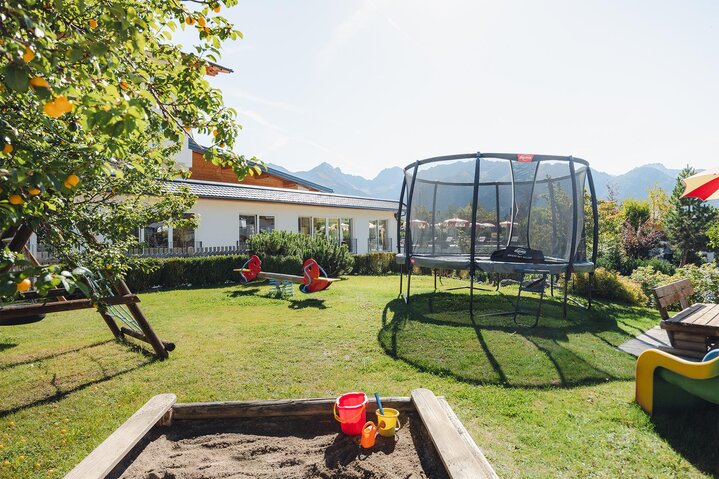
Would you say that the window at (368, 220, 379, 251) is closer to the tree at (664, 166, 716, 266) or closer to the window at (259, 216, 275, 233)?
the window at (259, 216, 275, 233)

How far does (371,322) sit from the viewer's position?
6777mm

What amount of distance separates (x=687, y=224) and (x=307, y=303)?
26.6 metres

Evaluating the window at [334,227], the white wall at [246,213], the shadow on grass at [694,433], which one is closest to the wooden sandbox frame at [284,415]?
the shadow on grass at [694,433]

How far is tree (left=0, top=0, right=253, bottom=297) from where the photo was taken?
4.58 ft

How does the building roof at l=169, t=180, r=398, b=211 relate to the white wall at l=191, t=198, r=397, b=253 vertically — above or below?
above

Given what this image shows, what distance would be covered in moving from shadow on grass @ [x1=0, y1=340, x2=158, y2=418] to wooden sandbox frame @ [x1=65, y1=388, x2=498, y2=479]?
6.83ft

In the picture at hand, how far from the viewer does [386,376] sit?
13.9 ft

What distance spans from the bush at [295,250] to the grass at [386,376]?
15.5ft

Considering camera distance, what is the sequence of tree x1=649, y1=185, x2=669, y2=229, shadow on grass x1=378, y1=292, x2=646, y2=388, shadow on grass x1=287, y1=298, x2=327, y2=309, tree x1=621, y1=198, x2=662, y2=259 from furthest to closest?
tree x1=649, y1=185, x2=669, y2=229 → tree x1=621, y1=198, x2=662, y2=259 → shadow on grass x1=287, y1=298, x2=327, y2=309 → shadow on grass x1=378, y1=292, x2=646, y2=388

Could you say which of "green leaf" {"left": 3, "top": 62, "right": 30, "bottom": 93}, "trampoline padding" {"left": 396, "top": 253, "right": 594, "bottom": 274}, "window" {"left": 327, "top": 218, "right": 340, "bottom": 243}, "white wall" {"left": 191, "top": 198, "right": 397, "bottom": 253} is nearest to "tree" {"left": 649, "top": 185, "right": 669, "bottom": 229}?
"white wall" {"left": 191, "top": 198, "right": 397, "bottom": 253}

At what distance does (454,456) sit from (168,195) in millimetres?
5783

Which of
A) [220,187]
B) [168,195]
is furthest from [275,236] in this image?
[168,195]

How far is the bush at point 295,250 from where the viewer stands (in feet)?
41.1

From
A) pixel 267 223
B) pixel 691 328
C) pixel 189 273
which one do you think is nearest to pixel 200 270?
pixel 189 273
